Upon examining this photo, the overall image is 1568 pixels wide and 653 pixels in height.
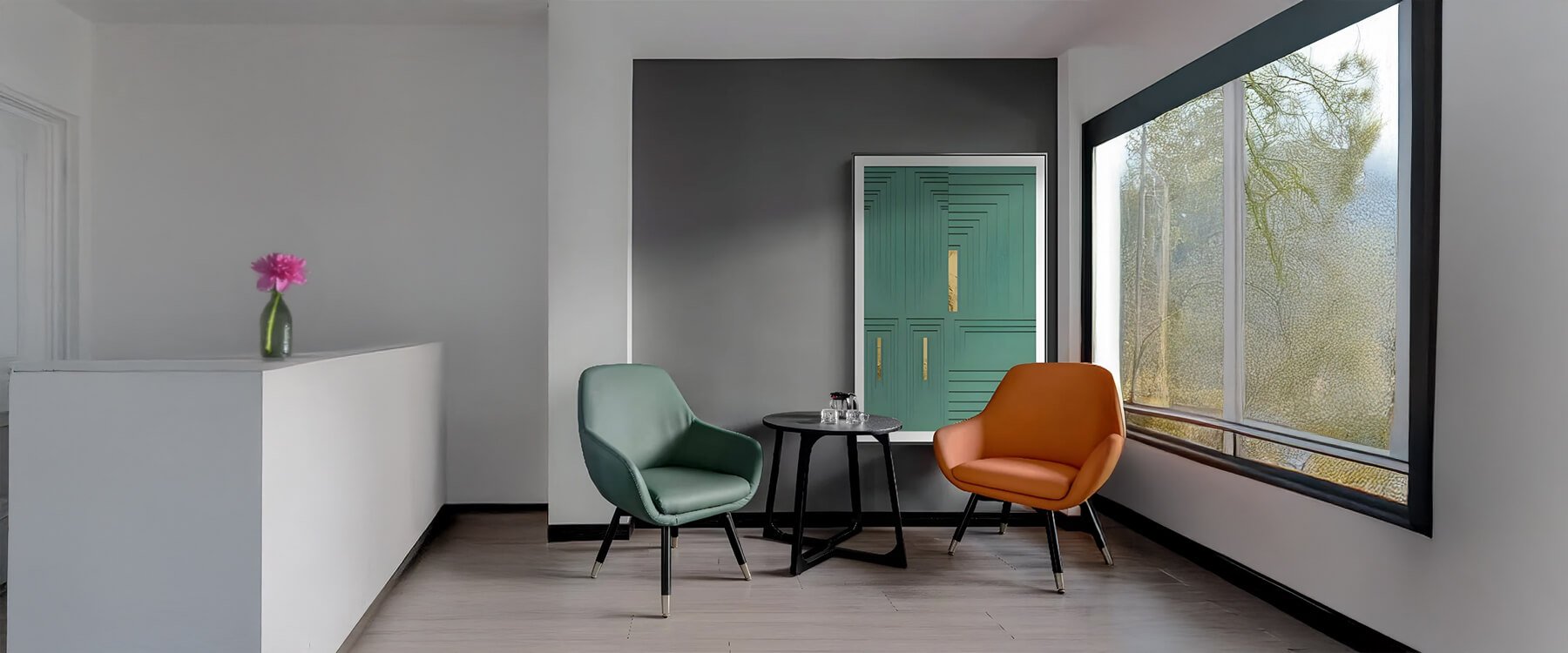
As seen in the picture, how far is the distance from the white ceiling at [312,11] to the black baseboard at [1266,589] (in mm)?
3774

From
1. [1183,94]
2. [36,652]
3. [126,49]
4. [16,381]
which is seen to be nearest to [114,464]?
[16,381]

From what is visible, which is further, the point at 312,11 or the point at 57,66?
the point at 312,11

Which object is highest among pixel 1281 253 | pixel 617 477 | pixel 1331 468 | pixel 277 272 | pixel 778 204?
pixel 778 204

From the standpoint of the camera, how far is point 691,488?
2932 mm

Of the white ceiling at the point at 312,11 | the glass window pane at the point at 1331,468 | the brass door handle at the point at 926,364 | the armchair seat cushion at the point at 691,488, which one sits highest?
the white ceiling at the point at 312,11

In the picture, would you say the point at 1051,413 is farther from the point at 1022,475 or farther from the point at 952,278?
the point at 952,278

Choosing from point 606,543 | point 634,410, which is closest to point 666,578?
point 606,543

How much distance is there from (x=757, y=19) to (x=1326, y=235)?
2401 millimetres

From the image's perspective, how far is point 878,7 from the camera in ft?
11.1

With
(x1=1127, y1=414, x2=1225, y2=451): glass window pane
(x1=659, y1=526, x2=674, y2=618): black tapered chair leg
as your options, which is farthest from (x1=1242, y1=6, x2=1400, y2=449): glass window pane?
(x1=659, y1=526, x2=674, y2=618): black tapered chair leg

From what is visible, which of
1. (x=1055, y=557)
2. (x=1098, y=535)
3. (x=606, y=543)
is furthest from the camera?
(x=1098, y=535)

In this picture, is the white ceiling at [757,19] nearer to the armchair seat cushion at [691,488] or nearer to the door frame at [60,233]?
the door frame at [60,233]

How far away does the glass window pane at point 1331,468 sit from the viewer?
237 cm

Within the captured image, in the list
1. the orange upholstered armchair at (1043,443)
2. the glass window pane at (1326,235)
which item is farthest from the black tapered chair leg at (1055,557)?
the glass window pane at (1326,235)
